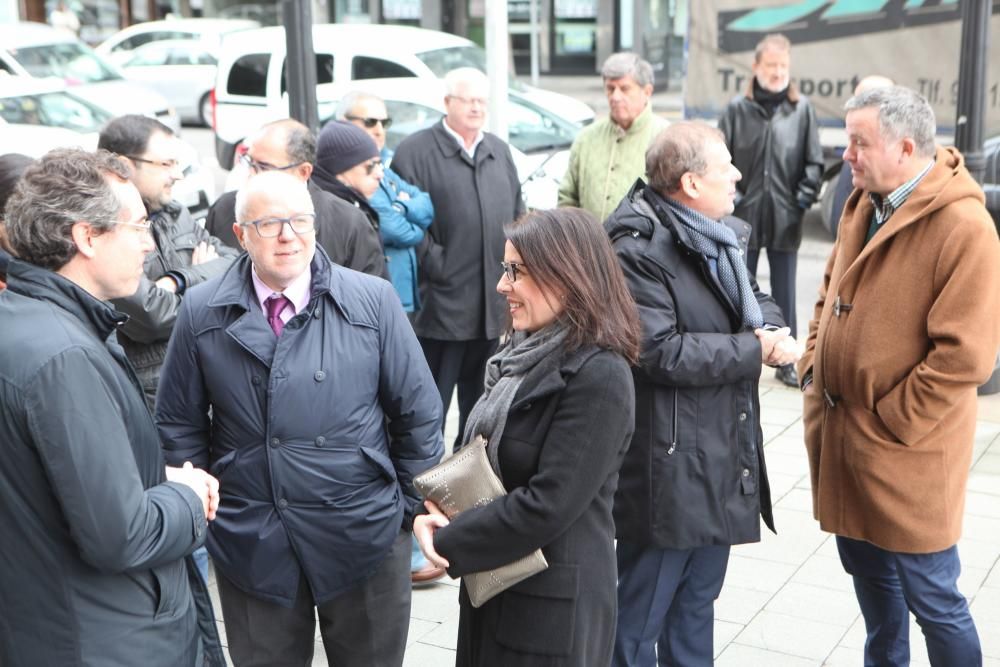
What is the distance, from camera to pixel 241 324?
3.26 m

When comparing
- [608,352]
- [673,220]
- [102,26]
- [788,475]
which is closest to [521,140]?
[788,475]

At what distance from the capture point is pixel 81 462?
8.29ft

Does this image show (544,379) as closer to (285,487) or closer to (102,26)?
(285,487)

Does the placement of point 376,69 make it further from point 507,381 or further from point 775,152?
point 507,381

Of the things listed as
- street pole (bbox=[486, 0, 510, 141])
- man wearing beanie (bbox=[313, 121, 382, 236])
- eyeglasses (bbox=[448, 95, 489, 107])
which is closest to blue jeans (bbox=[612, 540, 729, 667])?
man wearing beanie (bbox=[313, 121, 382, 236])

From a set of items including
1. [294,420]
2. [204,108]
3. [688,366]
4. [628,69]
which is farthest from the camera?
[204,108]

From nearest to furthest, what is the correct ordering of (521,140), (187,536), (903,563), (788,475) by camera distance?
(187,536)
(903,563)
(788,475)
(521,140)

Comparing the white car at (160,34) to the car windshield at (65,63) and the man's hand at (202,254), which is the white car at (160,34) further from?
the man's hand at (202,254)

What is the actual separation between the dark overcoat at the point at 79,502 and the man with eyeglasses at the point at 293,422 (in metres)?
0.43

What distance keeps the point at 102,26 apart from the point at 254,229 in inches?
1281

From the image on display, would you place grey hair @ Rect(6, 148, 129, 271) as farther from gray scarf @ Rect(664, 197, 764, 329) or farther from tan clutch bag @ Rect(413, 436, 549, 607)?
gray scarf @ Rect(664, 197, 764, 329)

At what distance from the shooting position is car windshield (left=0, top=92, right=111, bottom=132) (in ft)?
42.7

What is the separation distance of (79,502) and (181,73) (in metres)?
21.9

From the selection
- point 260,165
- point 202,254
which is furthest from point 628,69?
point 202,254
